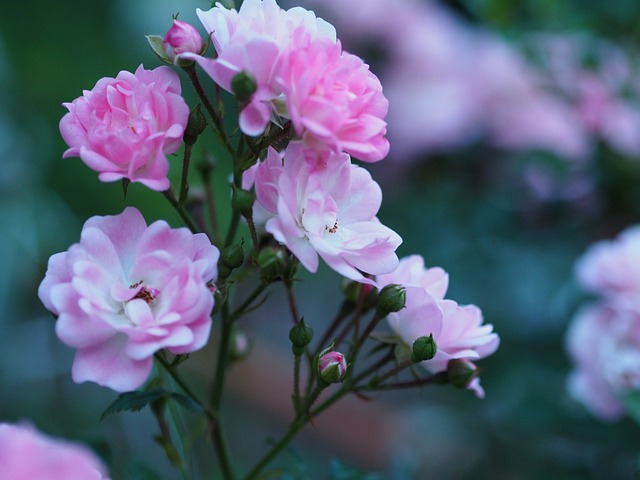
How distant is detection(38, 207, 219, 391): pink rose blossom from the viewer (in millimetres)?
512

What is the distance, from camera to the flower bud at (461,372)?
2.15ft

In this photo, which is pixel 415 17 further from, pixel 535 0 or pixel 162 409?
pixel 162 409

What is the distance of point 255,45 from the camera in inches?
21.1

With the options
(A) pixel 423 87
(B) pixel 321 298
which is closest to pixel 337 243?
(A) pixel 423 87

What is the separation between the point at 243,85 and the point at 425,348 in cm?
24

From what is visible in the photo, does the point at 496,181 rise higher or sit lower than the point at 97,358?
lower

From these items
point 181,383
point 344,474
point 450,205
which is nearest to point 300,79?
point 181,383

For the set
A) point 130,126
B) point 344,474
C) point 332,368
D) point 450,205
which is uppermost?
point 130,126

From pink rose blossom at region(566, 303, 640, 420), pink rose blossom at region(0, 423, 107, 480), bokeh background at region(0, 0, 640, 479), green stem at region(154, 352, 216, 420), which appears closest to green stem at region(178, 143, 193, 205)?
green stem at region(154, 352, 216, 420)

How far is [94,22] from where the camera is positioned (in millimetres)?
2467

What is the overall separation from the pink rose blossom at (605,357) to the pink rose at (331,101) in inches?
24.6

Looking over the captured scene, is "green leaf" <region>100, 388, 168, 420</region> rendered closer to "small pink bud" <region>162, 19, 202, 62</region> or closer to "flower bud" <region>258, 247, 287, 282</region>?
"flower bud" <region>258, 247, 287, 282</region>

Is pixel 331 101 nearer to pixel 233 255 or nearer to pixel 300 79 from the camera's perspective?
pixel 300 79

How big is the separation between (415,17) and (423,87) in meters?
0.18
